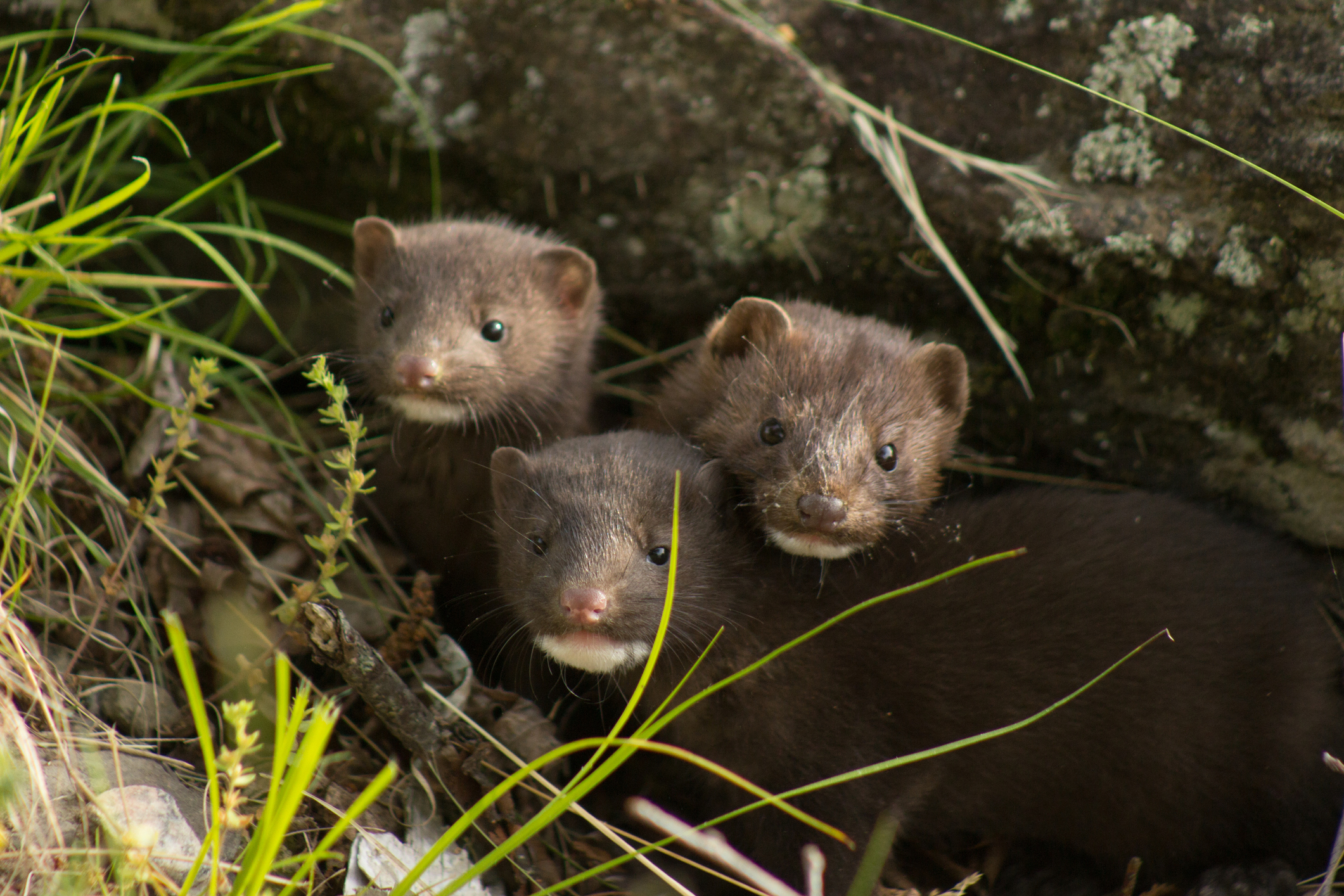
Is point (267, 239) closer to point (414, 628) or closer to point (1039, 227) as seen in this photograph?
point (414, 628)

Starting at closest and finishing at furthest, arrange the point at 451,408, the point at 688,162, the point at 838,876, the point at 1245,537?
the point at 838,876 < the point at 1245,537 < the point at 451,408 < the point at 688,162

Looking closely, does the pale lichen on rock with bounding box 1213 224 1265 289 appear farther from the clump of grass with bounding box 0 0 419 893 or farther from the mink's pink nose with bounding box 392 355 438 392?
the clump of grass with bounding box 0 0 419 893

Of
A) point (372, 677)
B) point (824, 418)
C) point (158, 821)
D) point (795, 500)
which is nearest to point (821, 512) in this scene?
point (795, 500)

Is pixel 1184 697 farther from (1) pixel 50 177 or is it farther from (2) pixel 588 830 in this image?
(1) pixel 50 177

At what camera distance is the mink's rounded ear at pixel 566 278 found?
14.9 ft

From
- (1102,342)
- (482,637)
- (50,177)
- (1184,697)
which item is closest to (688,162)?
(1102,342)

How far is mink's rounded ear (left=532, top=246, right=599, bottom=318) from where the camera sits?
4.53m

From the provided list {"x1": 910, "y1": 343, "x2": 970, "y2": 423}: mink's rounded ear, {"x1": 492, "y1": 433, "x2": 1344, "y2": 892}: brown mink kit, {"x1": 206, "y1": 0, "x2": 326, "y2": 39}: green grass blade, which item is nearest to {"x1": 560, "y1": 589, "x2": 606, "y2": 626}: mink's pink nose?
{"x1": 492, "y1": 433, "x2": 1344, "y2": 892}: brown mink kit

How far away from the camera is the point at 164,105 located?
4.84m

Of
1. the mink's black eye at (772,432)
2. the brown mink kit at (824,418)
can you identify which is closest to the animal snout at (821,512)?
the brown mink kit at (824,418)

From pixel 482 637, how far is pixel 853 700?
1640mm

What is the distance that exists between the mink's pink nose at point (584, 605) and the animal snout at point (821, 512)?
0.71 m

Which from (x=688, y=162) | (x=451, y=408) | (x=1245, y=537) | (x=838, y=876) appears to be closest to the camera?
(x=838, y=876)

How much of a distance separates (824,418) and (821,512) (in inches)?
16.3
